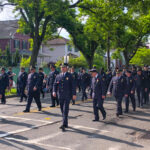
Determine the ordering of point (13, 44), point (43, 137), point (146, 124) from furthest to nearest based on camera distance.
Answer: point (13, 44)
point (146, 124)
point (43, 137)

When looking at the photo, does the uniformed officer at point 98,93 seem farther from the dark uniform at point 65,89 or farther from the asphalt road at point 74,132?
the dark uniform at point 65,89

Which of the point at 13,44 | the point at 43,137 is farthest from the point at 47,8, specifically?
the point at 13,44

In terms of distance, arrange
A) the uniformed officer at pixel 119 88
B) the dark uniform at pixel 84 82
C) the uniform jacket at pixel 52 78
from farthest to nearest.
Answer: the dark uniform at pixel 84 82 < the uniform jacket at pixel 52 78 < the uniformed officer at pixel 119 88

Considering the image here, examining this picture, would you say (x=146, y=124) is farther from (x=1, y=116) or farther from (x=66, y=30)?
(x=66, y=30)

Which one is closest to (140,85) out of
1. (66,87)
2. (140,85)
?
(140,85)

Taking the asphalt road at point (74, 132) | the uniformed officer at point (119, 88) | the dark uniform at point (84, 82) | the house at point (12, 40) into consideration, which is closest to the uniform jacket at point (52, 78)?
the asphalt road at point (74, 132)

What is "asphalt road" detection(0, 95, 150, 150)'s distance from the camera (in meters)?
6.70

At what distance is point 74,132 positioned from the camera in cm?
796

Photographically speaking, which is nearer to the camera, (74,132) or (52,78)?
(74,132)

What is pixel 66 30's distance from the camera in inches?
1172

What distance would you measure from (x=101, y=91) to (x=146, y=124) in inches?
74.0

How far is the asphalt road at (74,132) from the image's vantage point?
670 centimetres

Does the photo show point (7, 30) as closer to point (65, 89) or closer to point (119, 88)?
point (119, 88)

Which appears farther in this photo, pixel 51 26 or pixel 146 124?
pixel 51 26
